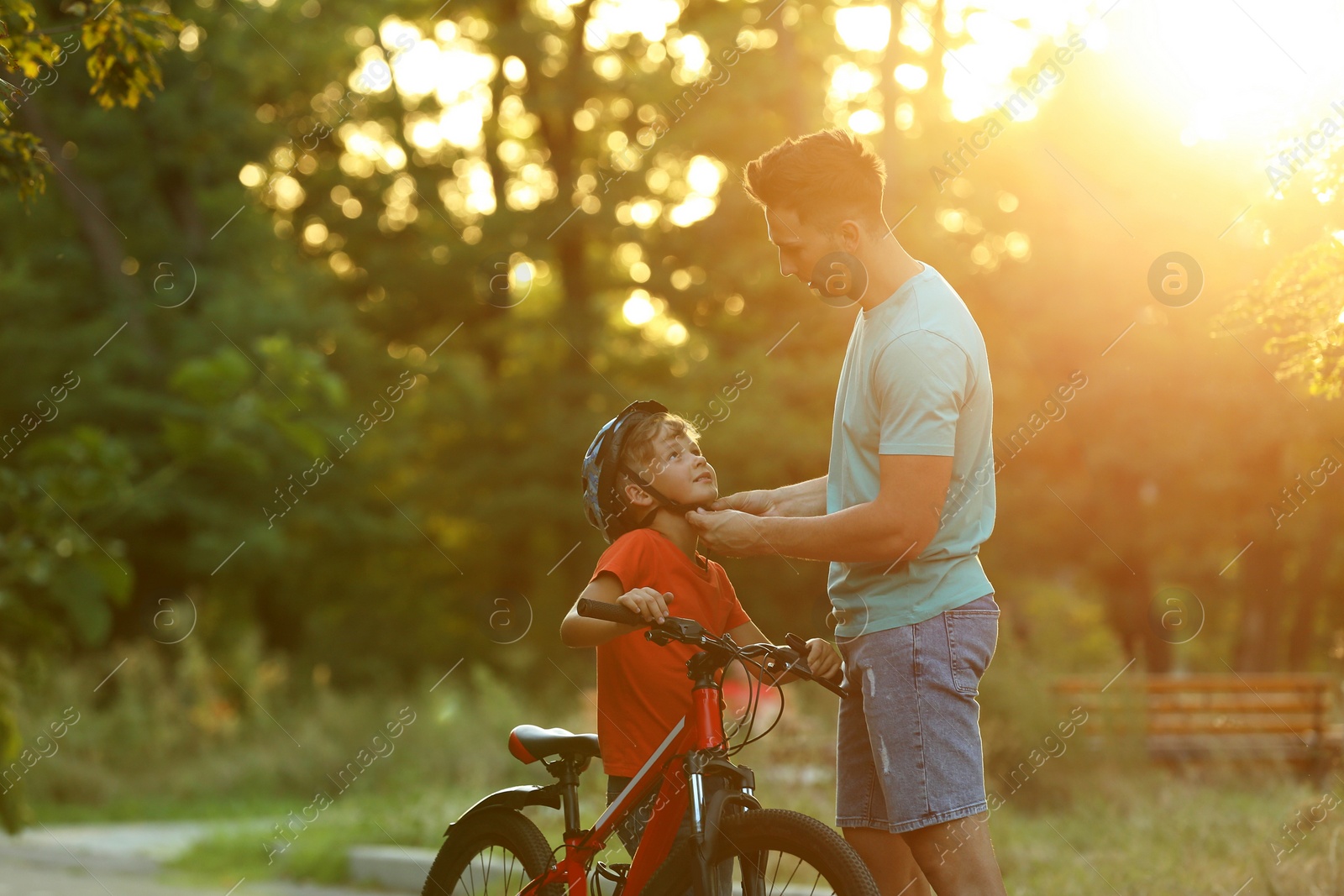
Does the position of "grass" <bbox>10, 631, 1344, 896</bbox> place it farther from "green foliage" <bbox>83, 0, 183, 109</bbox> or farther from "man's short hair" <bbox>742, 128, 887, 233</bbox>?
"green foliage" <bbox>83, 0, 183, 109</bbox>

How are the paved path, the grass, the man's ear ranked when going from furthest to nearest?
the paved path, the grass, the man's ear

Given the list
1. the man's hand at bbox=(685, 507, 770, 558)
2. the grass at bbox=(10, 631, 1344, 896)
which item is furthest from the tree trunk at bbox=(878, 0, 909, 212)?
the man's hand at bbox=(685, 507, 770, 558)

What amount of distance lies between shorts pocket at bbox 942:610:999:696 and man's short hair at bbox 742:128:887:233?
35.7 inches

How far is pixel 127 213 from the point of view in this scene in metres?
23.1

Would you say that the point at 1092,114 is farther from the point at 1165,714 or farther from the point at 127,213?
the point at 127,213

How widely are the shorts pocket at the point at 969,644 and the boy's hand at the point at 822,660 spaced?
1.01 feet

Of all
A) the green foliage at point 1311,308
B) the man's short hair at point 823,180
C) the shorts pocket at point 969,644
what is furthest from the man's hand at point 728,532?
the green foliage at point 1311,308

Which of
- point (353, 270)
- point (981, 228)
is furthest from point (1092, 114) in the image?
point (353, 270)

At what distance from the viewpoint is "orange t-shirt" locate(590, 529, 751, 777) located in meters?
3.44

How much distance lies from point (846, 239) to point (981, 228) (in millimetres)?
20756

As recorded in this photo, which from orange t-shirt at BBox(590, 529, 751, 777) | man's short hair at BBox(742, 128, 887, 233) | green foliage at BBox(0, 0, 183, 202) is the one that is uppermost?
green foliage at BBox(0, 0, 183, 202)

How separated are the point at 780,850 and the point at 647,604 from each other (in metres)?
0.60

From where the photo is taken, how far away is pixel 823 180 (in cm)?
311

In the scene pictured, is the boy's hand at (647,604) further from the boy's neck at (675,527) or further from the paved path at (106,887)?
the paved path at (106,887)
